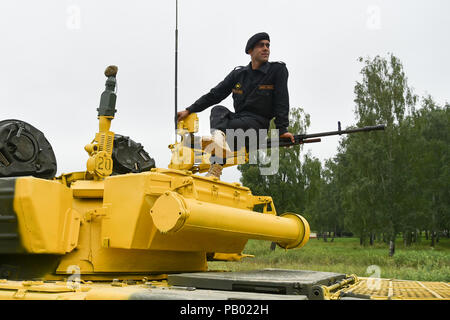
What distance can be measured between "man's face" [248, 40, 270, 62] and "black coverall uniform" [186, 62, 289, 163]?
92 millimetres

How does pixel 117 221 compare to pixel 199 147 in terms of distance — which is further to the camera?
pixel 199 147

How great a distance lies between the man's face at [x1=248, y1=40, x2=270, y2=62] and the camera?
5195mm

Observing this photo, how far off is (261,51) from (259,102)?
54cm

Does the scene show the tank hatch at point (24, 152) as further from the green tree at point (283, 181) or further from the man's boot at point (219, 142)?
the green tree at point (283, 181)

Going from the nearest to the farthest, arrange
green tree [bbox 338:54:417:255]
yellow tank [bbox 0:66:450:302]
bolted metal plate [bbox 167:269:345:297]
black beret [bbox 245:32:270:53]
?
bolted metal plate [bbox 167:269:345:297] → yellow tank [bbox 0:66:450:302] → black beret [bbox 245:32:270:53] → green tree [bbox 338:54:417:255]

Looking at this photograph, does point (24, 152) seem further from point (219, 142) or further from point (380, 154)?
point (380, 154)

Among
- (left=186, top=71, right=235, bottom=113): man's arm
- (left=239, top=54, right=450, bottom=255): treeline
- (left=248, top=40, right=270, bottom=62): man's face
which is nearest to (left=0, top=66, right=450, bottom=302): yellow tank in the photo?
(left=186, top=71, right=235, bottom=113): man's arm

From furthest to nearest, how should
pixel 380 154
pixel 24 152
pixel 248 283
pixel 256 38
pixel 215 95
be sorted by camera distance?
1. pixel 380 154
2. pixel 215 95
3. pixel 24 152
4. pixel 256 38
5. pixel 248 283

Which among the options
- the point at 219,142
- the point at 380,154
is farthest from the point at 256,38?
the point at 380,154

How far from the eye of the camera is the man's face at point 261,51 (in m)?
5.20

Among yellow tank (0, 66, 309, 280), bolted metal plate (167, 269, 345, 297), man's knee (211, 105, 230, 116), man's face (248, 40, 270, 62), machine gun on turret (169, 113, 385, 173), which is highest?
man's face (248, 40, 270, 62)

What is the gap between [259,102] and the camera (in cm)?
521

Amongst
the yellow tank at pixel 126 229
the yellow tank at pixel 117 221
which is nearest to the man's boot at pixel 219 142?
the yellow tank at pixel 126 229

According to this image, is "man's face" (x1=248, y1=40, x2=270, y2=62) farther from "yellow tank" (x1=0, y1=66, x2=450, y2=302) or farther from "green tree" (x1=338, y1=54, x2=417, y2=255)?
"green tree" (x1=338, y1=54, x2=417, y2=255)
